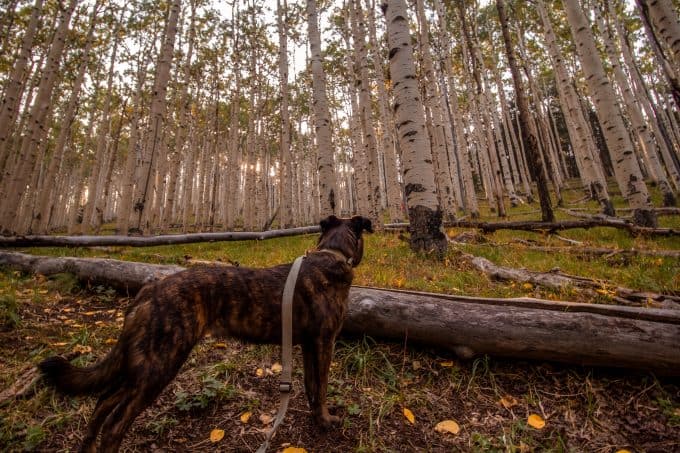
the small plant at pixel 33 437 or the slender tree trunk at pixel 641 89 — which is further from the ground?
the slender tree trunk at pixel 641 89

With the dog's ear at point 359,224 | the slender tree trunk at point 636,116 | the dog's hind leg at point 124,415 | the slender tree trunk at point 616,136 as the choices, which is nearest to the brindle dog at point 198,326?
the dog's hind leg at point 124,415

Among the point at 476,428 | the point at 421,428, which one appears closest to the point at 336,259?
the point at 421,428

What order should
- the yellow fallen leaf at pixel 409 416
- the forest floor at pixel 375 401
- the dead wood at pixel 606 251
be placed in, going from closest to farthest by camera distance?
the forest floor at pixel 375 401 → the yellow fallen leaf at pixel 409 416 → the dead wood at pixel 606 251

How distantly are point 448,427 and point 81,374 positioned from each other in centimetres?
259

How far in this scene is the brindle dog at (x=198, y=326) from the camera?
1.82 meters

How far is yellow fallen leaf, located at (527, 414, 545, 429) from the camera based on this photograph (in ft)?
7.62

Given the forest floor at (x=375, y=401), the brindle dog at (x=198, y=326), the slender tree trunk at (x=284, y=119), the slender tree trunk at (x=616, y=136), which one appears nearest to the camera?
the brindle dog at (x=198, y=326)

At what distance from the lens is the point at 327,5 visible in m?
18.9

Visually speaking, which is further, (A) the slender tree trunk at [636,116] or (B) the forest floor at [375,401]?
(A) the slender tree trunk at [636,116]

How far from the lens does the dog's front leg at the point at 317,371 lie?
233cm

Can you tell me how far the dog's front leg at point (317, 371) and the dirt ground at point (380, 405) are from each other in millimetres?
183

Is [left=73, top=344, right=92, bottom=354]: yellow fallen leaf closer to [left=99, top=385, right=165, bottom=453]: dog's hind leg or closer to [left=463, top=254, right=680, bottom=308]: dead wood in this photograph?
[left=99, top=385, right=165, bottom=453]: dog's hind leg

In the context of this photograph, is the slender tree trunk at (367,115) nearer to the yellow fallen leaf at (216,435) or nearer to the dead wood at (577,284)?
the dead wood at (577,284)

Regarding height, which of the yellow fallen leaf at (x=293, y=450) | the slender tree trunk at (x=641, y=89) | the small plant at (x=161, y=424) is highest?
the slender tree trunk at (x=641, y=89)
